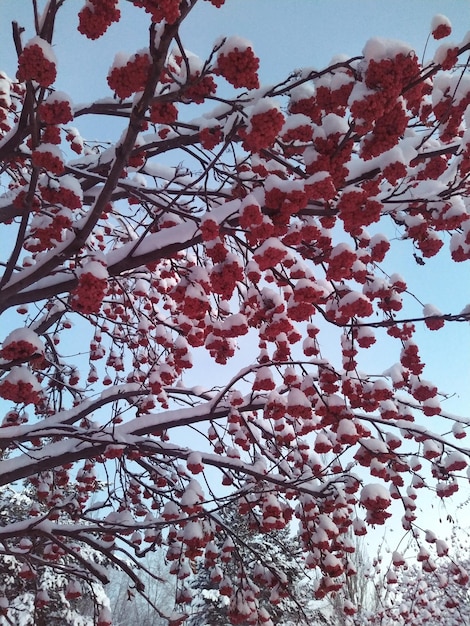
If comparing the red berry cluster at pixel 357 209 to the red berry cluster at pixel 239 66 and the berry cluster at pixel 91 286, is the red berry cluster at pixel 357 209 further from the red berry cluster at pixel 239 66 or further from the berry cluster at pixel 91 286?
the berry cluster at pixel 91 286

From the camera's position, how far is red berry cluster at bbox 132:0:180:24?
1.93 m

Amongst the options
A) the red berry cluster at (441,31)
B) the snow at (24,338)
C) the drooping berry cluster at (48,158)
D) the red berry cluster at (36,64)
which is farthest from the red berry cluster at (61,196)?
the red berry cluster at (441,31)

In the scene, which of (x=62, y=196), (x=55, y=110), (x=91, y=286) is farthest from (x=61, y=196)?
(x=91, y=286)

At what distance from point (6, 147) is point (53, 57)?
1185 mm

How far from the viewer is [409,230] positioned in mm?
3598

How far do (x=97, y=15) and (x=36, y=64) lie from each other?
1.41 feet

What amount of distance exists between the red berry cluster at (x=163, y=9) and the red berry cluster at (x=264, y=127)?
0.68 metres

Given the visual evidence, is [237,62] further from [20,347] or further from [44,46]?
[20,347]

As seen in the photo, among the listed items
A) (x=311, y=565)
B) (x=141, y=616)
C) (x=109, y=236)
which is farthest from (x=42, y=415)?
(x=141, y=616)

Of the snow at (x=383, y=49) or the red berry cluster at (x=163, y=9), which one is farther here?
the snow at (x=383, y=49)

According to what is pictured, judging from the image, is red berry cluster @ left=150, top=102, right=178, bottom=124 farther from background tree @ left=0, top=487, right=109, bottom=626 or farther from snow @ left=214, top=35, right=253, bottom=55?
background tree @ left=0, top=487, right=109, bottom=626

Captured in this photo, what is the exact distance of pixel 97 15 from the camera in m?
2.31

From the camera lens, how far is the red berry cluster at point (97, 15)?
2.30 meters

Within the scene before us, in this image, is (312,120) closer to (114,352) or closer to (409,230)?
(409,230)
